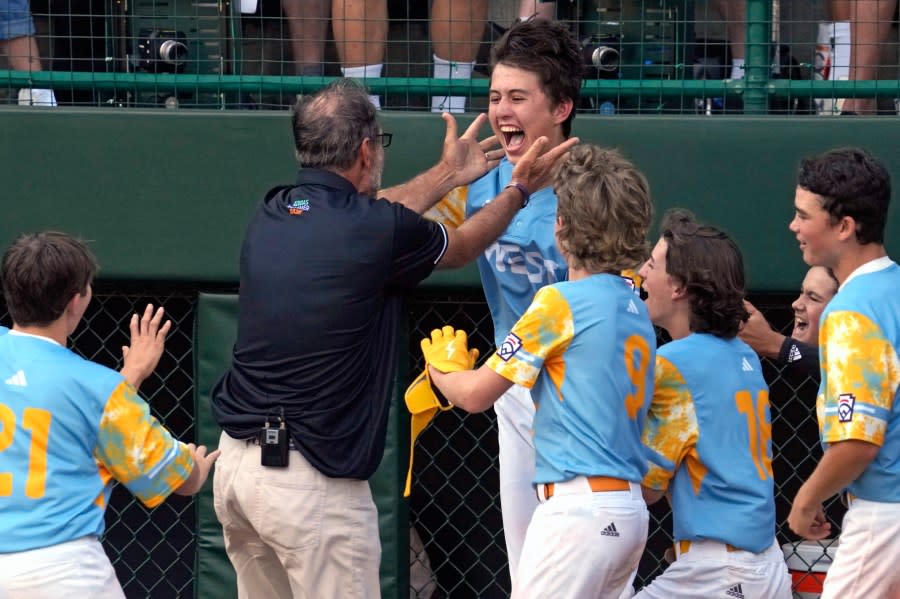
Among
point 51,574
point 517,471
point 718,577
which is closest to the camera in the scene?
point 51,574

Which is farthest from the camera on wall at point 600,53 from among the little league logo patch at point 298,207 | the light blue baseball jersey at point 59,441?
the light blue baseball jersey at point 59,441

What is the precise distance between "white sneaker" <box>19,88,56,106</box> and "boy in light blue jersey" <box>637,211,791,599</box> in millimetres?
2897

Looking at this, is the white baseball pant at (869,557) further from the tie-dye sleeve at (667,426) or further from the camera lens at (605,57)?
the camera lens at (605,57)

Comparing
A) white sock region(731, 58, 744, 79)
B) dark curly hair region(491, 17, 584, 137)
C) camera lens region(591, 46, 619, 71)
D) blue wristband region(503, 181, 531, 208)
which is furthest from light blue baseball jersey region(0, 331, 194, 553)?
white sock region(731, 58, 744, 79)

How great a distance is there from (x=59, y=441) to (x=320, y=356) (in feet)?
2.40

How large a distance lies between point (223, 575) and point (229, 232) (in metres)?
1.31

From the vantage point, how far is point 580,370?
3498 mm

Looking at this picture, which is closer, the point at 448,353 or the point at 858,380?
the point at 858,380

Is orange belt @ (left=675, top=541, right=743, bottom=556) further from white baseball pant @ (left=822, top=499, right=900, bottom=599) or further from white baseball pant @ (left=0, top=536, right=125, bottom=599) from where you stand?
white baseball pant @ (left=0, top=536, right=125, bottom=599)

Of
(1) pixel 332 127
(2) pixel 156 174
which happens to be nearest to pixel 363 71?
(2) pixel 156 174

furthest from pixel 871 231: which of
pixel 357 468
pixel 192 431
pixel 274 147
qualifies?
pixel 192 431

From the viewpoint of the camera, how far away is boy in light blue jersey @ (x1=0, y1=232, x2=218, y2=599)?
3.45 meters

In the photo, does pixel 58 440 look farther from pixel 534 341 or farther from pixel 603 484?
pixel 603 484

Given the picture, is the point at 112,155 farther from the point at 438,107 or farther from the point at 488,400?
the point at 488,400
